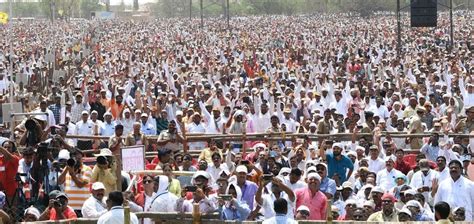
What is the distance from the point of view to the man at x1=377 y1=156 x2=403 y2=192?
14.7m

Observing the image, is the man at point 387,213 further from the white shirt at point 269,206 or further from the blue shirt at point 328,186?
the blue shirt at point 328,186

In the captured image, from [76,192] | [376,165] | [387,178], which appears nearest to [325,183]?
[387,178]

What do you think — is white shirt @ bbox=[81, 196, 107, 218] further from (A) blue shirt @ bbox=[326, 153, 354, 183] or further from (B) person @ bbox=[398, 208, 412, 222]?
(A) blue shirt @ bbox=[326, 153, 354, 183]

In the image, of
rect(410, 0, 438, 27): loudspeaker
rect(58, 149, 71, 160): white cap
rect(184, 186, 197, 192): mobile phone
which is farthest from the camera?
rect(410, 0, 438, 27): loudspeaker

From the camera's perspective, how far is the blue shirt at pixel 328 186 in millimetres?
13780

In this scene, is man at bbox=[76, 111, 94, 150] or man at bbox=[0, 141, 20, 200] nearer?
man at bbox=[0, 141, 20, 200]

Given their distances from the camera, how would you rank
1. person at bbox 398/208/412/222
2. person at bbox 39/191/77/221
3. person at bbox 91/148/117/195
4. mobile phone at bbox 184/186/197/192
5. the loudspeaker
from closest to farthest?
person at bbox 398/208/412/222 → person at bbox 39/191/77/221 → mobile phone at bbox 184/186/197/192 → person at bbox 91/148/117/195 → the loudspeaker

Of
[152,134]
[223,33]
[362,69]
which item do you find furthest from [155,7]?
[152,134]

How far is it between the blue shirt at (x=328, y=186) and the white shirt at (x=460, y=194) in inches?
46.7

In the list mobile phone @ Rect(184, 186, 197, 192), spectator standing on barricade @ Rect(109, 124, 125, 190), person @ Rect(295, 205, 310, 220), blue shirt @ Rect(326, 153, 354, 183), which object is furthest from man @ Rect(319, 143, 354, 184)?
person @ Rect(295, 205, 310, 220)

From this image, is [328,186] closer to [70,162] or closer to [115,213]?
[70,162]

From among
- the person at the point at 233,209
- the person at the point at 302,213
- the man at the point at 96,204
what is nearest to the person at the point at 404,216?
the person at the point at 302,213

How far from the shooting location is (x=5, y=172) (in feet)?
45.5

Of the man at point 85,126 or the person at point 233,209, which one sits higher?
the man at point 85,126
